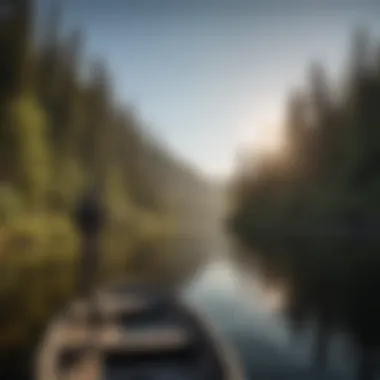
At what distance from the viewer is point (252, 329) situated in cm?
245

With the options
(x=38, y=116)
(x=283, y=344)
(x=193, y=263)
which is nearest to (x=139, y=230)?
(x=193, y=263)

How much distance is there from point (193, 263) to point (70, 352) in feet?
1.88

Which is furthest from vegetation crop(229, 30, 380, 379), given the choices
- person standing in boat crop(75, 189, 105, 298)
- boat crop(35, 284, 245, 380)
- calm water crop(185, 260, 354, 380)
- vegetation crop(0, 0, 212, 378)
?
person standing in boat crop(75, 189, 105, 298)

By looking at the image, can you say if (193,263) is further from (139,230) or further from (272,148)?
(272,148)

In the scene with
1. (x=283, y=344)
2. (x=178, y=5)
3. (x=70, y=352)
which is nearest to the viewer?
(x=70, y=352)

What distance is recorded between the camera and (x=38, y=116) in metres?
2.36

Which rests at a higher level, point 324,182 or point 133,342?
point 324,182

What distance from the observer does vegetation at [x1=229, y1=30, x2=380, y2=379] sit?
2.38 metres

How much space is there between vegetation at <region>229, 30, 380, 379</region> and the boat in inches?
16.6

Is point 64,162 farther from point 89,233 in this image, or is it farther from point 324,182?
point 324,182

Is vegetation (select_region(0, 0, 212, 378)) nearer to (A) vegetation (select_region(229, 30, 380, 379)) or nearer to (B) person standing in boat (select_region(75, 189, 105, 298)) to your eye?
(B) person standing in boat (select_region(75, 189, 105, 298))

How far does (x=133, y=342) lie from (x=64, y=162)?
0.75 meters

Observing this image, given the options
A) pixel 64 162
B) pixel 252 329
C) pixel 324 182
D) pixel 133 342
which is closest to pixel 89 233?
pixel 64 162

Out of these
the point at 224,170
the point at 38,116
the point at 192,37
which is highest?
the point at 192,37
